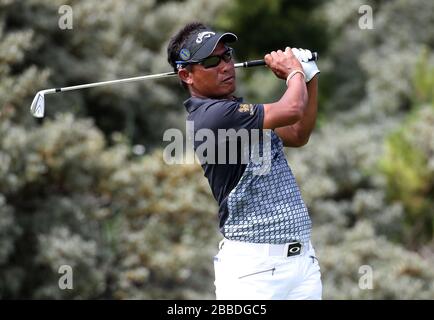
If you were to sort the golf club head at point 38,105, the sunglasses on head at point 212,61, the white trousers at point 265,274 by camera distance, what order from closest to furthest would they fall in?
the white trousers at point 265,274, the sunglasses on head at point 212,61, the golf club head at point 38,105

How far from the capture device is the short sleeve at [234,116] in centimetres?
419

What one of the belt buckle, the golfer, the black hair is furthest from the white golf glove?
the belt buckle

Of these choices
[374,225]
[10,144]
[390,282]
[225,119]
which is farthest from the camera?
[374,225]

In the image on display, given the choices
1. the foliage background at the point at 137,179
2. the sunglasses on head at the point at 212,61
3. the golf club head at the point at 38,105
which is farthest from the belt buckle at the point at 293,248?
the foliage background at the point at 137,179

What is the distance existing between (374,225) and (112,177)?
11.4 feet

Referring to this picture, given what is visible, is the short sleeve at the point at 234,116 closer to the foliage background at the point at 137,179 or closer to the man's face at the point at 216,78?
the man's face at the point at 216,78

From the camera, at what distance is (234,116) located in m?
4.22

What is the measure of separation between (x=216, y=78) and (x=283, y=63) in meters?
0.36

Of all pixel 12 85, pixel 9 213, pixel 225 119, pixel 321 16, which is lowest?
pixel 9 213

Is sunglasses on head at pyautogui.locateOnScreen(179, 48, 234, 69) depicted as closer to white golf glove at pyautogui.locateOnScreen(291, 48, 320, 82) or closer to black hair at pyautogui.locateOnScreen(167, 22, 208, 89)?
black hair at pyautogui.locateOnScreen(167, 22, 208, 89)

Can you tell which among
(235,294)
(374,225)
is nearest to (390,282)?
(374,225)

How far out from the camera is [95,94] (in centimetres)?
1088

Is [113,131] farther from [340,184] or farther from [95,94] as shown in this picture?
[340,184]

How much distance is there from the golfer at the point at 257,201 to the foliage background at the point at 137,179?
13.6 ft
